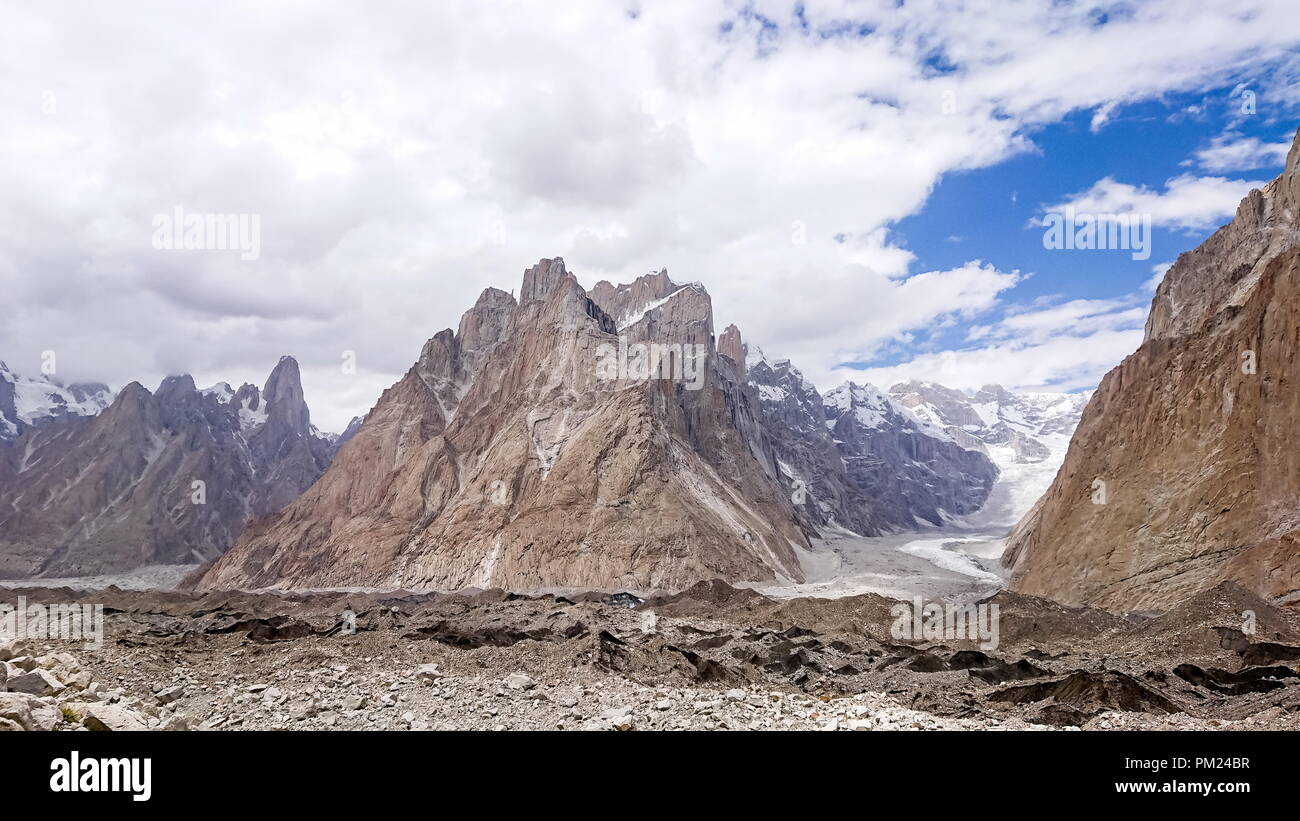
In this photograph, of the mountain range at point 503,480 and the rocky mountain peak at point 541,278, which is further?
the rocky mountain peak at point 541,278

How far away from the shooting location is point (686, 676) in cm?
2055

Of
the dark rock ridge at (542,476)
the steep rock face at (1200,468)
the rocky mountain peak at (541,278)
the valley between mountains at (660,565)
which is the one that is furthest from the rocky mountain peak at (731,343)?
the steep rock face at (1200,468)

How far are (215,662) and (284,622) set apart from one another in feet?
66.9

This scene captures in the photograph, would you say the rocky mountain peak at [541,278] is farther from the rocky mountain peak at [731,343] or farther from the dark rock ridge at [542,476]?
the rocky mountain peak at [731,343]

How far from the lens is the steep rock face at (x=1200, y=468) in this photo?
3566 centimetres

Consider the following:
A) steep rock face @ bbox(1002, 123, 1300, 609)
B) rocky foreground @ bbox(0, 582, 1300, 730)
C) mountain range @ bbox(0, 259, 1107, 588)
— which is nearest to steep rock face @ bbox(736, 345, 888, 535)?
mountain range @ bbox(0, 259, 1107, 588)

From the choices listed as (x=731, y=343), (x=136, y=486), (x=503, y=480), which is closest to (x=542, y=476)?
(x=503, y=480)

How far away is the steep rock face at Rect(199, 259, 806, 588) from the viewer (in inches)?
2771

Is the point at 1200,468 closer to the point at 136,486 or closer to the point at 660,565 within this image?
the point at 660,565

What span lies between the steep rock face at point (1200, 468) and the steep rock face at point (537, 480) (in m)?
31.7

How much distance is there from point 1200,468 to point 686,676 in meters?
36.8

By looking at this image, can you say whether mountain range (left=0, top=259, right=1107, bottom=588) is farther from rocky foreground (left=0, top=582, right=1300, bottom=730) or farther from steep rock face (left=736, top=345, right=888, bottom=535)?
rocky foreground (left=0, top=582, right=1300, bottom=730)

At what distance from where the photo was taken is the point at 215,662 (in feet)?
62.8
